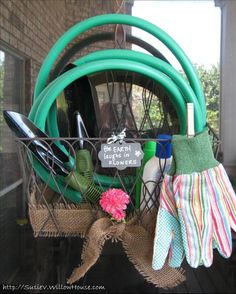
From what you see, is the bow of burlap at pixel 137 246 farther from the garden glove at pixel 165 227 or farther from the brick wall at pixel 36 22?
the brick wall at pixel 36 22

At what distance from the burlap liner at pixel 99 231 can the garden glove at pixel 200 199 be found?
104 mm

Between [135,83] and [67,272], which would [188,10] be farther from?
[67,272]

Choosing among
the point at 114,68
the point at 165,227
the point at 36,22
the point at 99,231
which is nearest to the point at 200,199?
the point at 165,227

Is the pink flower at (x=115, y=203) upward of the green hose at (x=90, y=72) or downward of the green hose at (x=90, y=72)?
downward

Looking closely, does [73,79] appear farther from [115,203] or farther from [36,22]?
[36,22]

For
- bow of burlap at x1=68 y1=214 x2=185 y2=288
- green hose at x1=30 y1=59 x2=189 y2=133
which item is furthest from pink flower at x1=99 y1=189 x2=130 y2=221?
green hose at x1=30 y1=59 x2=189 y2=133

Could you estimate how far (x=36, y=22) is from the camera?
147 cm

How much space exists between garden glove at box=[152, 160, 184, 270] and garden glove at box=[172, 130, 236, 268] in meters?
0.02

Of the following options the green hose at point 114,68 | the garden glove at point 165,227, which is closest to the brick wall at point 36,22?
the green hose at point 114,68

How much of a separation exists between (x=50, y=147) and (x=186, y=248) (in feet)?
1.07

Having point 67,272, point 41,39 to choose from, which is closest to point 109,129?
point 67,272

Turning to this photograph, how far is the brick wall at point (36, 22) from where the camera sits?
1.28 metres

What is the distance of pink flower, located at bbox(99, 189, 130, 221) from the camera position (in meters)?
0.67

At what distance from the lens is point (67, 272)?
1.11m
